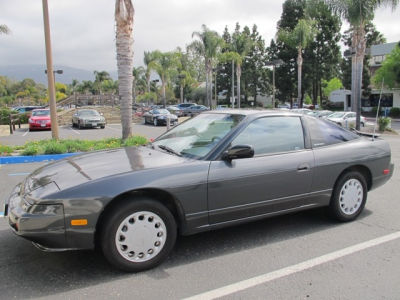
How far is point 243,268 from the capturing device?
334cm

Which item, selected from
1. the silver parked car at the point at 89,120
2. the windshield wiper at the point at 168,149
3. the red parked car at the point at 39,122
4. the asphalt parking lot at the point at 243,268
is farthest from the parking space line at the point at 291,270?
the silver parked car at the point at 89,120

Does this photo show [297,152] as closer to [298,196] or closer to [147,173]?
[298,196]

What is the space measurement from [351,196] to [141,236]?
2.82 metres

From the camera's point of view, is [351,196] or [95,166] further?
[351,196]

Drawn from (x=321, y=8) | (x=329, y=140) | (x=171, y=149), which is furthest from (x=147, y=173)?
Result: (x=321, y=8)

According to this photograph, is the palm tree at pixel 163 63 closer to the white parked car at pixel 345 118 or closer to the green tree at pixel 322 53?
the green tree at pixel 322 53

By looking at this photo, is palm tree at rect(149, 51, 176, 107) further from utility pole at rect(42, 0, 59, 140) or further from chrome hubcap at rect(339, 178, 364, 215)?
chrome hubcap at rect(339, 178, 364, 215)

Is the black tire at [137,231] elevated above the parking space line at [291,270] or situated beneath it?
elevated above

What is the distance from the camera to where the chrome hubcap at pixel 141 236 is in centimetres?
314

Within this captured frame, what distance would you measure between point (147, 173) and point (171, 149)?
2.66 ft

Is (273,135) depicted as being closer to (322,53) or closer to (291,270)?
(291,270)

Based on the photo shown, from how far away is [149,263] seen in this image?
10.7 feet

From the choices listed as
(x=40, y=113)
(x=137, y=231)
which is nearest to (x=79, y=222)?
(x=137, y=231)

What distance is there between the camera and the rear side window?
438 centimetres
